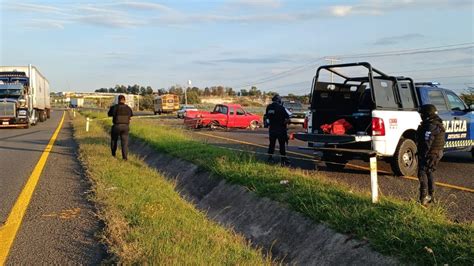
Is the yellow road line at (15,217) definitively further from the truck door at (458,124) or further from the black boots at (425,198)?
the truck door at (458,124)

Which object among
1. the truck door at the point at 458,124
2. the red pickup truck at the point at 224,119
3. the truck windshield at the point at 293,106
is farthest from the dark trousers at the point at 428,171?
the truck windshield at the point at 293,106

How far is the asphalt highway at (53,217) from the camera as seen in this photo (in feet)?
17.3

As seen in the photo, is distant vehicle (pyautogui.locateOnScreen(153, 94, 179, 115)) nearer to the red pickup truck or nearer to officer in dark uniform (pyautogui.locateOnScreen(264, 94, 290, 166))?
the red pickup truck

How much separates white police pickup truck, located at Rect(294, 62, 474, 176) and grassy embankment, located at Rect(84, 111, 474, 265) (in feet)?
5.33

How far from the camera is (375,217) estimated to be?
6.16 metres

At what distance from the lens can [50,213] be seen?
7.15 metres

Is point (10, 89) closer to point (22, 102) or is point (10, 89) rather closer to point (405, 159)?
point (22, 102)

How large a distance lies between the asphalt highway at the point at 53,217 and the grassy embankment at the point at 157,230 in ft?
0.78

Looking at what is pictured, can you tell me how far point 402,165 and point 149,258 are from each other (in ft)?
23.3

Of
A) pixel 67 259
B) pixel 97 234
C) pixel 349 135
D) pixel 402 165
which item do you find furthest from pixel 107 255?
pixel 402 165

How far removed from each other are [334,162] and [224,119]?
17069 millimetres

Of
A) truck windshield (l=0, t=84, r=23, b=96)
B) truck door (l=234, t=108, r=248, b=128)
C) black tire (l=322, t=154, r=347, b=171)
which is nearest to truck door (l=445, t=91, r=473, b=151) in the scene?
black tire (l=322, t=154, r=347, b=171)

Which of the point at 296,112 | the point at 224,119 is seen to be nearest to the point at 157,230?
the point at 224,119

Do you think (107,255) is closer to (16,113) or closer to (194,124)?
(194,124)
